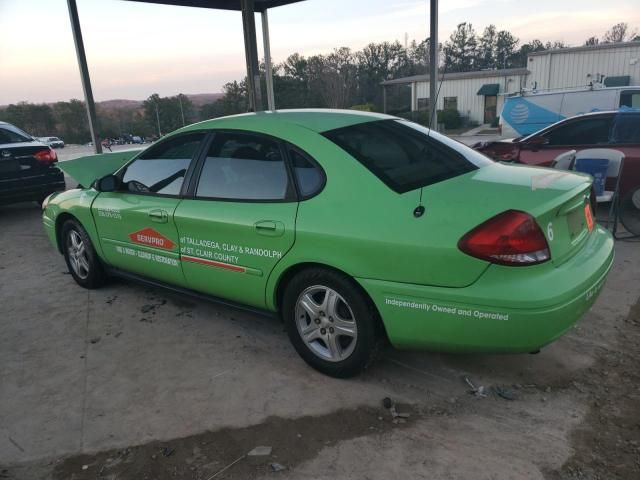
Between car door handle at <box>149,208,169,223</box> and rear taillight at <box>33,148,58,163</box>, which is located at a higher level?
rear taillight at <box>33,148,58,163</box>

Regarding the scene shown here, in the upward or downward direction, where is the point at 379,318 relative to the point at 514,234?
downward

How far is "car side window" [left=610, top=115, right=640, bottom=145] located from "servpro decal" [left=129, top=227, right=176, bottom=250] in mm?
6146

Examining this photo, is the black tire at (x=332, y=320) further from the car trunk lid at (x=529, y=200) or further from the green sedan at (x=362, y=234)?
the car trunk lid at (x=529, y=200)

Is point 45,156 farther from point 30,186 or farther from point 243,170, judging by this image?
point 243,170

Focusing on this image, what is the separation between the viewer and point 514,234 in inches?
93.4

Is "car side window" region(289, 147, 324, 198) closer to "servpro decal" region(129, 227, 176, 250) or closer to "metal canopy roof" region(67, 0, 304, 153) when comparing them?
"servpro decal" region(129, 227, 176, 250)

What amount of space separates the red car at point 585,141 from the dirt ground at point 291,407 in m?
3.02

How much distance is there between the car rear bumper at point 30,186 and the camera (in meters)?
7.69

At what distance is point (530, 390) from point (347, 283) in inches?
49.0

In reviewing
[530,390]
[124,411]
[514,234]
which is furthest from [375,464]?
[124,411]

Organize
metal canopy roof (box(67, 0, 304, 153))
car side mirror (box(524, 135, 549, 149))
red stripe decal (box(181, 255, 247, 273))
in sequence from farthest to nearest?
metal canopy roof (box(67, 0, 304, 153)) < car side mirror (box(524, 135, 549, 149)) < red stripe decal (box(181, 255, 247, 273))

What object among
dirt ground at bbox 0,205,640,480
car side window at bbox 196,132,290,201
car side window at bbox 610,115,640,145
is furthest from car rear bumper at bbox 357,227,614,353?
car side window at bbox 610,115,640,145

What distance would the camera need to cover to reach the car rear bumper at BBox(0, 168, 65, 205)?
769 centimetres

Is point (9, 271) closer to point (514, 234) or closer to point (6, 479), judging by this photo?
point (6, 479)
